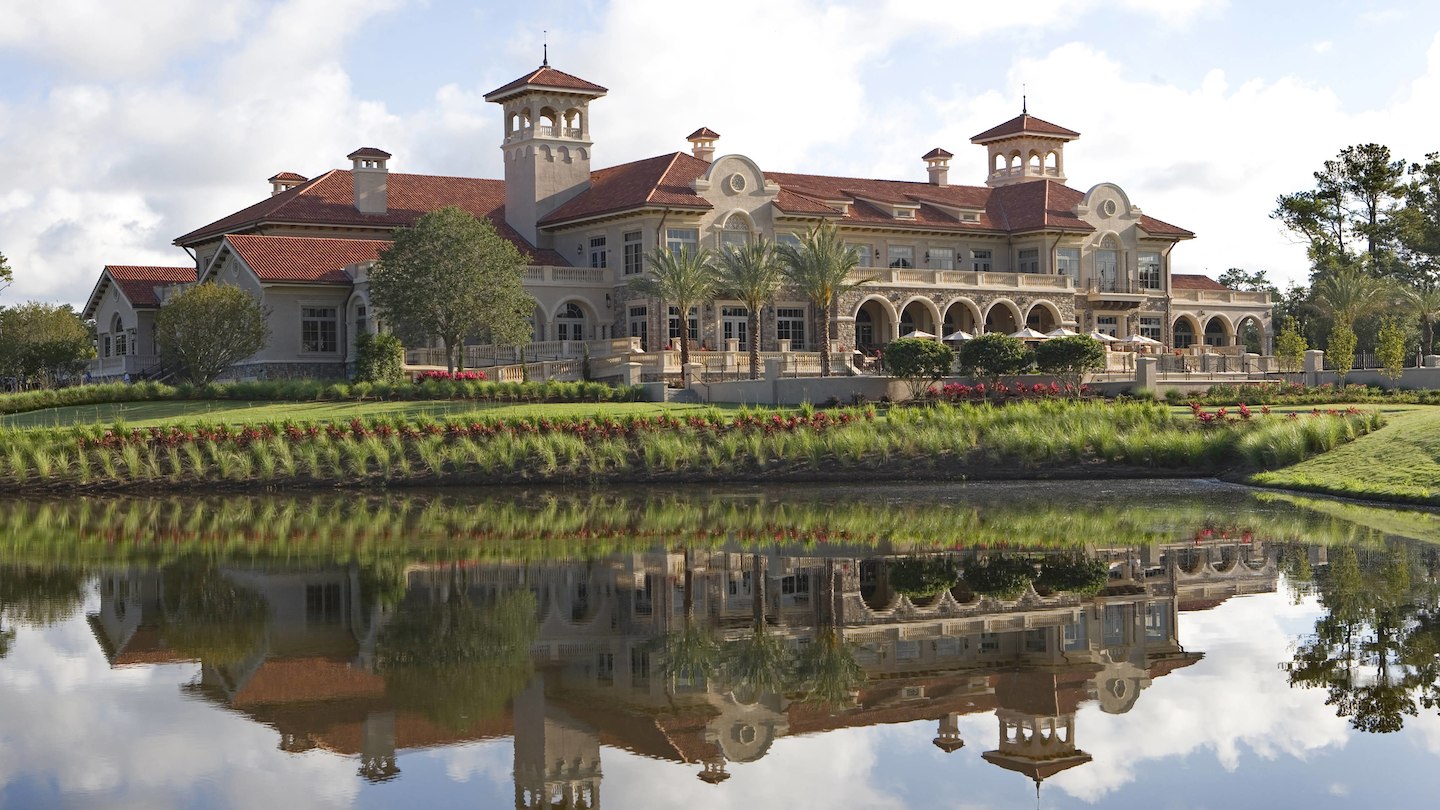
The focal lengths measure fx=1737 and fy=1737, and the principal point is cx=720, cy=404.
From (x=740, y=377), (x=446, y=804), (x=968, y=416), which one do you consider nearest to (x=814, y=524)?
(x=968, y=416)

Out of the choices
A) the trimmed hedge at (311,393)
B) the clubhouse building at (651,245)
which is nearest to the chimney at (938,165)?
the clubhouse building at (651,245)

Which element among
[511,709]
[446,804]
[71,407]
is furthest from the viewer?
[71,407]

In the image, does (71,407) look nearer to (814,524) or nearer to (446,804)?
(814,524)

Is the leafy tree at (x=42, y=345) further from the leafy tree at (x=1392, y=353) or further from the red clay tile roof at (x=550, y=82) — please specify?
the leafy tree at (x=1392, y=353)

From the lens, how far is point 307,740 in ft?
34.6

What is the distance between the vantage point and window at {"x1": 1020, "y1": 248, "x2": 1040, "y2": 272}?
7200 centimetres

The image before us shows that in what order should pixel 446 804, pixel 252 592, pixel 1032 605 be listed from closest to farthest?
pixel 446 804 < pixel 1032 605 < pixel 252 592

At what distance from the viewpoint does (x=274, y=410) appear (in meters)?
42.8

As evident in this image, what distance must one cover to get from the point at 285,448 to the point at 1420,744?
79.1 feet

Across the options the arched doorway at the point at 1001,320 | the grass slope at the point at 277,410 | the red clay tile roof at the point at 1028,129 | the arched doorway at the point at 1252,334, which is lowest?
the grass slope at the point at 277,410

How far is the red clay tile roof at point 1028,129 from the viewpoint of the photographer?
3022 inches

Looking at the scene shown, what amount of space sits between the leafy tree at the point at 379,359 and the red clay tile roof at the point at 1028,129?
36036mm

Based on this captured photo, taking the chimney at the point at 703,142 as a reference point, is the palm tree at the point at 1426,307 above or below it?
below

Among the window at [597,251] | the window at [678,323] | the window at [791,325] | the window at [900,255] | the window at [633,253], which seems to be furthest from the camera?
the window at [900,255]
